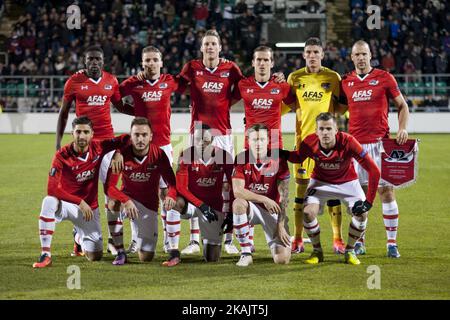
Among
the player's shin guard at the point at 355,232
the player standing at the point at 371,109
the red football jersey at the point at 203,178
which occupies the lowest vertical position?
the player's shin guard at the point at 355,232

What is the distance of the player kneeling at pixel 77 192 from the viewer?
7.83 m

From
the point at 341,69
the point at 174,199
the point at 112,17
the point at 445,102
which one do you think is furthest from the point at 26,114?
the point at 174,199

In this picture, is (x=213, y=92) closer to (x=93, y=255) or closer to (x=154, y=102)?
(x=154, y=102)

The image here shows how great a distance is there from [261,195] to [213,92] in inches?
60.2

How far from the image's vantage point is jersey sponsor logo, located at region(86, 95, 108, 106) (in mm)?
8883

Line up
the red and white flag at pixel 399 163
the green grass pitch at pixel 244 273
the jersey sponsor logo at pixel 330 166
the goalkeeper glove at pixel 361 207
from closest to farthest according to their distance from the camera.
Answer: the green grass pitch at pixel 244 273, the goalkeeper glove at pixel 361 207, the jersey sponsor logo at pixel 330 166, the red and white flag at pixel 399 163

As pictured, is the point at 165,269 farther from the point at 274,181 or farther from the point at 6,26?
the point at 6,26

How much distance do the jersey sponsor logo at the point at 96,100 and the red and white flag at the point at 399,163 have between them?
2.99m

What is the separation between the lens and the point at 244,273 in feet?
24.5

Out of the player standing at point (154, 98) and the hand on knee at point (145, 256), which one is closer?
the hand on knee at point (145, 256)

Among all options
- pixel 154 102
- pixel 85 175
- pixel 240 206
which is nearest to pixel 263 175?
pixel 240 206

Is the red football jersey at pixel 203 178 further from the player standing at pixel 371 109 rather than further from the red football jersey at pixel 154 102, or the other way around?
the player standing at pixel 371 109

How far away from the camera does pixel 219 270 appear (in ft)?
25.1

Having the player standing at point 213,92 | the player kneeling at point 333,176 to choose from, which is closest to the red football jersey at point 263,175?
the player kneeling at point 333,176
